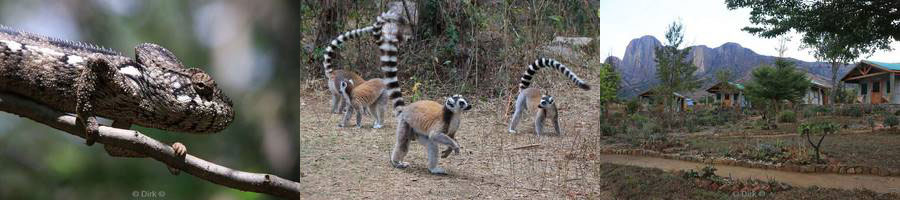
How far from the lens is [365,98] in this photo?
362cm

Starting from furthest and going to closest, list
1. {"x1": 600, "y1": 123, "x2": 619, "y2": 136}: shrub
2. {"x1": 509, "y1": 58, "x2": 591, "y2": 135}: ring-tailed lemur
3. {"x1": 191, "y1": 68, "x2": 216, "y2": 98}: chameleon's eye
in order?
{"x1": 600, "y1": 123, "x2": 619, "y2": 136}: shrub
{"x1": 509, "y1": 58, "x2": 591, "y2": 135}: ring-tailed lemur
{"x1": 191, "y1": 68, "x2": 216, "y2": 98}: chameleon's eye

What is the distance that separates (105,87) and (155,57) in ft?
0.72

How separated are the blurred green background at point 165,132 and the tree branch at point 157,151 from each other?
1.22ft

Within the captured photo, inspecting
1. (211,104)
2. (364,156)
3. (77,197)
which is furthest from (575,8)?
(77,197)

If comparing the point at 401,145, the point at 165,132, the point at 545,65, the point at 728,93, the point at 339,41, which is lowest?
the point at 401,145

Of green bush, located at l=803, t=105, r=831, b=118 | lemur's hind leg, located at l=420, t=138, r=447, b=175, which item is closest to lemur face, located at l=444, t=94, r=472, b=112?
lemur's hind leg, located at l=420, t=138, r=447, b=175

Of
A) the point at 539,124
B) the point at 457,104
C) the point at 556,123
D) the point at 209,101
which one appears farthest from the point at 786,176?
the point at 209,101

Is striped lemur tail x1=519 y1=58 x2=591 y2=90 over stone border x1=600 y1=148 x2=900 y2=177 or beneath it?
over

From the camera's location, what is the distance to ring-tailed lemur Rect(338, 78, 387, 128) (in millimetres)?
3605

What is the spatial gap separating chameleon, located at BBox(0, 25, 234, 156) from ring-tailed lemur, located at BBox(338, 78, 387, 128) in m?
1.64

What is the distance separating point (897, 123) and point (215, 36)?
361 centimetres

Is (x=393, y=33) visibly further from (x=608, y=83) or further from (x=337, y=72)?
(x=608, y=83)

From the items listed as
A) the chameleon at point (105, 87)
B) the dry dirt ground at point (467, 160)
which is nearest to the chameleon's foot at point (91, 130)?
the chameleon at point (105, 87)

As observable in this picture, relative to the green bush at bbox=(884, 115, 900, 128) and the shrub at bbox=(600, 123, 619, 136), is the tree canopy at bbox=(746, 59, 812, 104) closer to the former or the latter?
the green bush at bbox=(884, 115, 900, 128)
